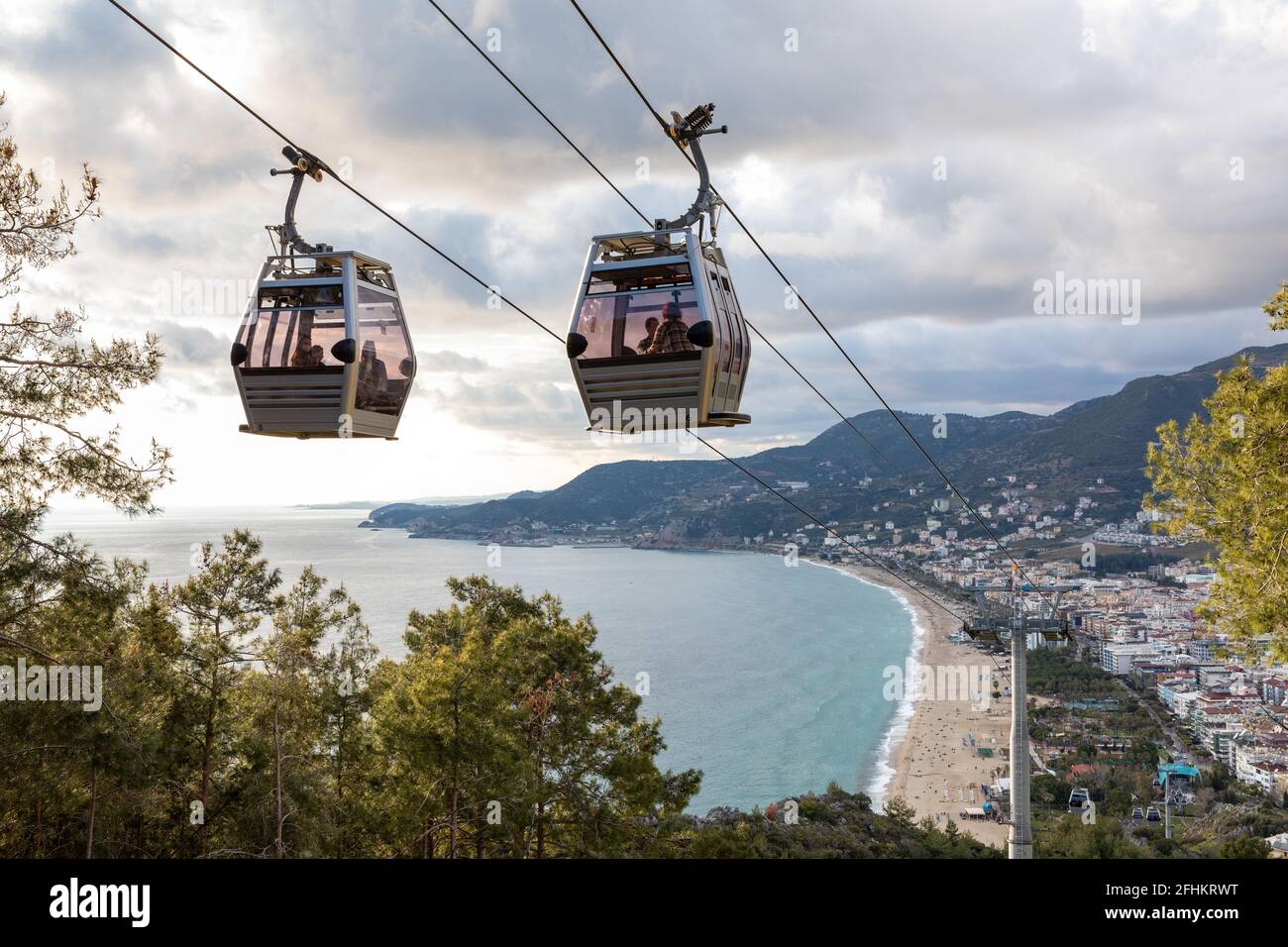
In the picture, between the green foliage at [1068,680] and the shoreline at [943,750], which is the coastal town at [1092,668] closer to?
the shoreline at [943,750]

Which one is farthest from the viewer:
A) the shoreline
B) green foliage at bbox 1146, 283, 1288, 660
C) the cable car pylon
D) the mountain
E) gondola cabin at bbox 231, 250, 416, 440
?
the mountain

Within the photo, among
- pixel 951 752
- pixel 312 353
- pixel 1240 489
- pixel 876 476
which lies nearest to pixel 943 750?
pixel 951 752

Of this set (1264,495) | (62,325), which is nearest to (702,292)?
(62,325)

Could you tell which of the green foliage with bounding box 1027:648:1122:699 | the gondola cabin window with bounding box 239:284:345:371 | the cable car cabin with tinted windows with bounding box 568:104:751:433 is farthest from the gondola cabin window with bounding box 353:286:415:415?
the green foliage with bounding box 1027:648:1122:699

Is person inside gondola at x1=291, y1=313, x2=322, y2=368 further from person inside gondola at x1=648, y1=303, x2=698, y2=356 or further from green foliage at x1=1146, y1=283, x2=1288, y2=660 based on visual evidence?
green foliage at x1=1146, y1=283, x2=1288, y2=660

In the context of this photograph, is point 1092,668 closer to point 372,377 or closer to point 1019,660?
point 1019,660

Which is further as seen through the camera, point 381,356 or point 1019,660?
point 1019,660

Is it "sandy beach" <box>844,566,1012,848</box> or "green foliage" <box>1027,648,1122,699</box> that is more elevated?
"green foliage" <box>1027,648,1122,699</box>
